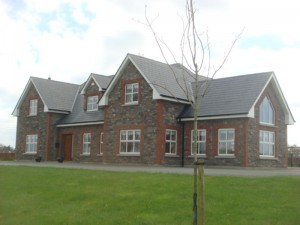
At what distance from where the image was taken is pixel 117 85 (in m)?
29.2

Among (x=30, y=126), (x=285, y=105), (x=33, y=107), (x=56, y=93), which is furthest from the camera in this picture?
(x=56, y=93)

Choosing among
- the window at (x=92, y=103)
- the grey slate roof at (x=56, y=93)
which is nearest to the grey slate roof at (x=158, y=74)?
the window at (x=92, y=103)

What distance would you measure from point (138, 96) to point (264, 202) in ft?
59.5

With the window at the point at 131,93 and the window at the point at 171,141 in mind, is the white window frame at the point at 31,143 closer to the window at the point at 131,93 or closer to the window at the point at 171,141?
the window at the point at 131,93

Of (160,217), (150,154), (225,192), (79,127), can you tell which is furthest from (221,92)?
(160,217)

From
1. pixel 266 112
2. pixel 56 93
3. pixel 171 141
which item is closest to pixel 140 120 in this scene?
pixel 171 141

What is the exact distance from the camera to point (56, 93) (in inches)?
1486

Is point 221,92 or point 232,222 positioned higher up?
point 221,92

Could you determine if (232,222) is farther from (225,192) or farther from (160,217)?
(225,192)

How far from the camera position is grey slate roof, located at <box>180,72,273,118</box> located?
24.8 meters

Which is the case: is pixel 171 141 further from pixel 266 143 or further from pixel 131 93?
pixel 266 143

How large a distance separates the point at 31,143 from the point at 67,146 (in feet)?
13.1

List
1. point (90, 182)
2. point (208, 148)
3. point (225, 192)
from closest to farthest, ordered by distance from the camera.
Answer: point (225, 192) < point (90, 182) < point (208, 148)

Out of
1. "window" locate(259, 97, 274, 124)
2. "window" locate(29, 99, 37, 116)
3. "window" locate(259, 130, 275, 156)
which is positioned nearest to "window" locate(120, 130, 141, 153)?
"window" locate(259, 130, 275, 156)
